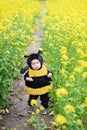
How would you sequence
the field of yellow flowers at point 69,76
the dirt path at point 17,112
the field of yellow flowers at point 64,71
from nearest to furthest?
the field of yellow flowers at point 69,76
the field of yellow flowers at point 64,71
the dirt path at point 17,112

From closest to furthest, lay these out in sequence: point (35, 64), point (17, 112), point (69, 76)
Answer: point (69, 76) → point (35, 64) → point (17, 112)

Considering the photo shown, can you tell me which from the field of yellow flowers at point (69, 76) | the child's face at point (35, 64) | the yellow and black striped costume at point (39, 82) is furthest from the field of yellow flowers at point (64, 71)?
the child's face at point (35, 64)

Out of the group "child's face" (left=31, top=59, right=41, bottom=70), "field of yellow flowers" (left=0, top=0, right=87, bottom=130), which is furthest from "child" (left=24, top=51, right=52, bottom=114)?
"field of yellow flowers" (left=0, top=0, right=87, bottom=130)

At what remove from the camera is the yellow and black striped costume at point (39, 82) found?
5746 mm

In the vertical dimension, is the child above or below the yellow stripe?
above

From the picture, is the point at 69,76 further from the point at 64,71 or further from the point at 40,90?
the point at 40,90

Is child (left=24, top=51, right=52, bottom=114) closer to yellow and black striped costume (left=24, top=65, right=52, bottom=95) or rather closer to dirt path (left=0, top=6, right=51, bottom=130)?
yellow and black striped costume (left=24, top=65, right=52, bottom=95)

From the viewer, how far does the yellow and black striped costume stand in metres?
5.75

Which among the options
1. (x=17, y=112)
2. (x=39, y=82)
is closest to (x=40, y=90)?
(x=39, y=82)

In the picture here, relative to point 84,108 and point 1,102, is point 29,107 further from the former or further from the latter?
point 84,108

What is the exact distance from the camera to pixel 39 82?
5.74m

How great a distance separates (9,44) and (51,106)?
136cm

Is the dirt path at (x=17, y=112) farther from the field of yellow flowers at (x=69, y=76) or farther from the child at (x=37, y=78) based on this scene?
the field of yellow flowers at (x=69, y=76)

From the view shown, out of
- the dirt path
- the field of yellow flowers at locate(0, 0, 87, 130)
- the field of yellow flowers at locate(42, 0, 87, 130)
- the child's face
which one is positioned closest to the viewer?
the field of yellow flowers at locate(42, 0, 87, 130)
